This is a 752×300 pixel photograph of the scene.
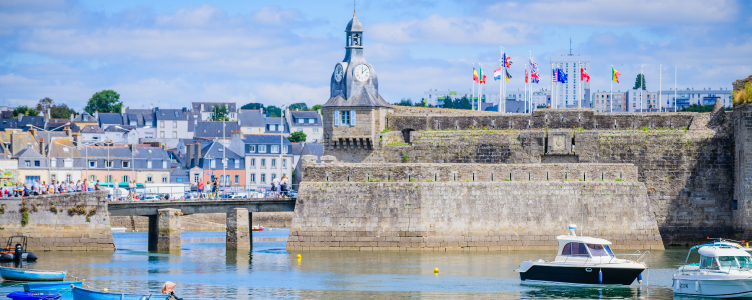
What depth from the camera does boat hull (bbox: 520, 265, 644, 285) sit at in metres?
40.7

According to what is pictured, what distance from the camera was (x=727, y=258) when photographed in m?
38.0

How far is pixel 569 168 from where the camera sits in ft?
177

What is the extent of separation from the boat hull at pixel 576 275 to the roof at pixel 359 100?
20.8m

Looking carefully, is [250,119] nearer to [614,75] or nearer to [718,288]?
[614,75]

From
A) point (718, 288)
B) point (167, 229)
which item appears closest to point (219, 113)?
point (167, 229)

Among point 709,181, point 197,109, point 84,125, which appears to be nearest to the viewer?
point 709,181

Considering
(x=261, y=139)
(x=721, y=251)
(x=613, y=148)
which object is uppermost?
(x=261, y=139)

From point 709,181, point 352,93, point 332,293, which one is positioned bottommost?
point 332,293

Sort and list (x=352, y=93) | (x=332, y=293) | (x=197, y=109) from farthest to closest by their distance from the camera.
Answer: (x=197, y=109) → (x=352, y=93) → (x=332, y=293)

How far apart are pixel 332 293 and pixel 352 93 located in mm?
22671

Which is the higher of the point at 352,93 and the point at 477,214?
the point at 352,93

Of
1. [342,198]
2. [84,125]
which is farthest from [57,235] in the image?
[84,125]

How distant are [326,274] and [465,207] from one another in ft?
35.7

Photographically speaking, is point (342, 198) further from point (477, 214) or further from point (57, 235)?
point (57, 235)
